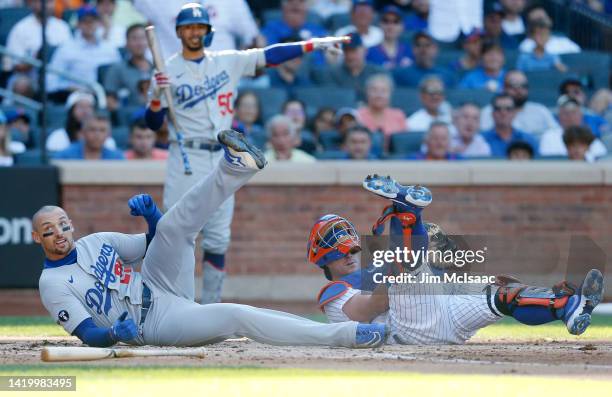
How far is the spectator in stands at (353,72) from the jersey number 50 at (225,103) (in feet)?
14.3

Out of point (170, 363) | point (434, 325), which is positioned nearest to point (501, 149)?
point (434, 325)

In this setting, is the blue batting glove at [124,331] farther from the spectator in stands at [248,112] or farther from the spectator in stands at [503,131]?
the spectator in stands at [503,131]

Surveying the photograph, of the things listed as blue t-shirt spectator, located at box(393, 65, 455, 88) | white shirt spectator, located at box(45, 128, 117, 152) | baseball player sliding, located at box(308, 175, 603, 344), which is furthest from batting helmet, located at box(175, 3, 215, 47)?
blue t-shirt spectator, located at box(393, 65, 455, 88)

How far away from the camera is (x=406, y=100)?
14508 mm

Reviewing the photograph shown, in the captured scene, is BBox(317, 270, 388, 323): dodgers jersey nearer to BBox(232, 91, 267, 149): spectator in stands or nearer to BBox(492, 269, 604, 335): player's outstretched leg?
BBox(492, 269, 604, 335): player's outstretched leg

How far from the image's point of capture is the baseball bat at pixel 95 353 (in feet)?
23.3

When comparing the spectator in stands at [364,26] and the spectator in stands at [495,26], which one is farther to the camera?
the spectator in stands at [495,26]

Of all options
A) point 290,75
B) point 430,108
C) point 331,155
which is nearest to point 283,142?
point 331,155

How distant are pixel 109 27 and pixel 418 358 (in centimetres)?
861

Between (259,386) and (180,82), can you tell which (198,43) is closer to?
(180,82)

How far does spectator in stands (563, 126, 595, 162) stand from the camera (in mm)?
13352

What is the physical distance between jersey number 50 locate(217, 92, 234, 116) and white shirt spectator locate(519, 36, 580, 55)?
6167mm

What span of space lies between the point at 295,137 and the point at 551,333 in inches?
187

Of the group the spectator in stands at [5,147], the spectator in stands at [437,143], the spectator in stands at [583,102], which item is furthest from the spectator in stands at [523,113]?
the spectator in stands at [5,147]
